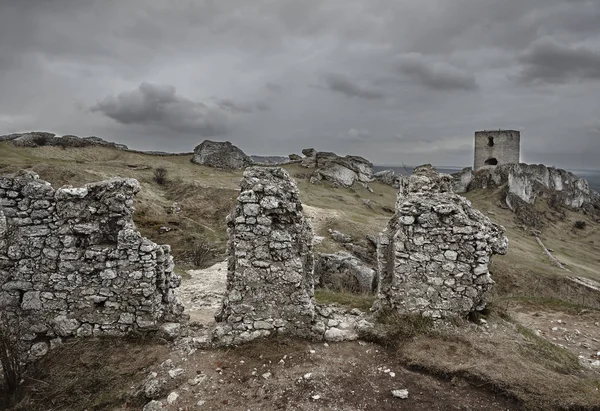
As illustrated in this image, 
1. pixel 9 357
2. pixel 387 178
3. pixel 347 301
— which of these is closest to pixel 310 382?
pixel 347 301

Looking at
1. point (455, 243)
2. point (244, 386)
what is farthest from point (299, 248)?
point (455, 243)

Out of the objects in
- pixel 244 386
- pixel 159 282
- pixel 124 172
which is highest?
pixel 124 172

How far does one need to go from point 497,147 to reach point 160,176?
56882mm

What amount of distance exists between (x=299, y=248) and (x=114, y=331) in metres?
4.33

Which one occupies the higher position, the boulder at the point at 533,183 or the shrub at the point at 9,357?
the boulder at the point at 533,183

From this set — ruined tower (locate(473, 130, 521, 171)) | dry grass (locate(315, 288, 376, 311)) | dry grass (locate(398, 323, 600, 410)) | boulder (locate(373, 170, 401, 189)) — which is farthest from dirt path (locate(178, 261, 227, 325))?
ruined tower (locate(473, 130, 521, 171))

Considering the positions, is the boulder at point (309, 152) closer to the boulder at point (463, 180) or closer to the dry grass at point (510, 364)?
the boulder at point (463, 180)

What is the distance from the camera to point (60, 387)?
7.03 m

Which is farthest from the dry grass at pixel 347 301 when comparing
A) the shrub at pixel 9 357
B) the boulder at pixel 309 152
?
the boulder at pixel 309 152

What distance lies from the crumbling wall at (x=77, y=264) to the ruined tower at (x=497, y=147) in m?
70.3

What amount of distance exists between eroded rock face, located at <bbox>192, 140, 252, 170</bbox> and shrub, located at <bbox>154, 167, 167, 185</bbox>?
37.0 feet

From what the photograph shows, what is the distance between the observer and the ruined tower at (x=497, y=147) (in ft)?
217

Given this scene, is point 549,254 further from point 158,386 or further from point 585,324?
point 158,386

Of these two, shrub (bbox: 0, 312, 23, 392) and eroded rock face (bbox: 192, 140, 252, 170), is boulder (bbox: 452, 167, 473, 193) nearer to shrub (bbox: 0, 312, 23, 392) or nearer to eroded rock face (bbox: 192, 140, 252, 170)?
eroded rock face (bbox: 192, 140, 252, 170)
